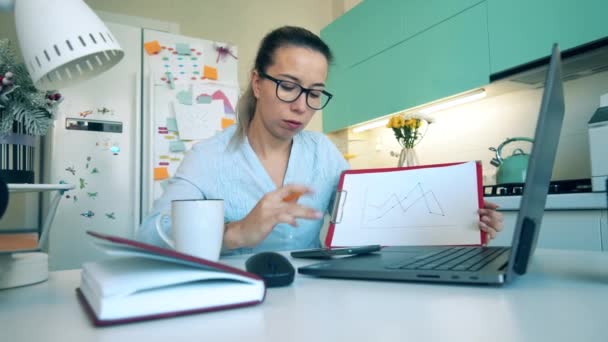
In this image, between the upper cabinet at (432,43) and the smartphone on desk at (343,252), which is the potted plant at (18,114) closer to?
the smartphone on desk at (343,252)

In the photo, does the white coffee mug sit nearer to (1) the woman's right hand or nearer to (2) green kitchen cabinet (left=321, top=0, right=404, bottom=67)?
(1) the woman's right hand

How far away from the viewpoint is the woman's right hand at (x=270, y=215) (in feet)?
2.36

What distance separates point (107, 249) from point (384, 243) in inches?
24.8

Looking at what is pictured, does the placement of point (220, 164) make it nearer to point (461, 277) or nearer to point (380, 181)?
point (380, 181)

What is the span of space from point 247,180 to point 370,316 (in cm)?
80

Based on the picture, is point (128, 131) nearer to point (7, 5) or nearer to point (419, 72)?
point (419, 72)

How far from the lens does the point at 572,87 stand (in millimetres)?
1968

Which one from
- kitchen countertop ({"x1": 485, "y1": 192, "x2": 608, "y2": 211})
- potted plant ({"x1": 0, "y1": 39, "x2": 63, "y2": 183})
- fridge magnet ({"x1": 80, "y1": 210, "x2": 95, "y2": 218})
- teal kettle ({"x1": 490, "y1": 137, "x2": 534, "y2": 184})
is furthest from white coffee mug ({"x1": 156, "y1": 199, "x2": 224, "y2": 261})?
fridge magnet ({"x1": 80, "y1": 210, "x2": 95, "y2": 218})

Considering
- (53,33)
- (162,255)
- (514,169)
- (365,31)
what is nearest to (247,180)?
(53,33)

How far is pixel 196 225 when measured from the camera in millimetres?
597

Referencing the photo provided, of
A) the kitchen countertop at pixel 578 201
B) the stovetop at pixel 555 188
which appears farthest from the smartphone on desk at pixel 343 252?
the stovetop at pixel 555 188

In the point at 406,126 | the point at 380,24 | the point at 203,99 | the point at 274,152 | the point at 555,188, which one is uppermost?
the point at 380,24

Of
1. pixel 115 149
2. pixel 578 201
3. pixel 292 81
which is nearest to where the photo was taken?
pixel 292 81

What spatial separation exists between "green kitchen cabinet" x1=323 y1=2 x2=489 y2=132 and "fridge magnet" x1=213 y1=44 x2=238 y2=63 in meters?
0.81
